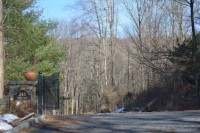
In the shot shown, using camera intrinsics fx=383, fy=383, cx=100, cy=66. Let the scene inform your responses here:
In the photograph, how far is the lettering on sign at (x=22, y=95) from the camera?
14.2 m

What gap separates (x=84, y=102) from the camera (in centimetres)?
5834

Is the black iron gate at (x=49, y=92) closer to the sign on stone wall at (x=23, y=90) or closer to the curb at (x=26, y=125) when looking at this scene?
the sign on stone wall at (x=23, y=90)

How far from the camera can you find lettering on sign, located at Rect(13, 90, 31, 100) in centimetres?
1416

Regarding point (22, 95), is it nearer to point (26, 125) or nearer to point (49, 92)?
point (49, 92)

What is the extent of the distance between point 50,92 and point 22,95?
1.04 m

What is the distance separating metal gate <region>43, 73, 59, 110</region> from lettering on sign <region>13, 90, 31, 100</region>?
65cm

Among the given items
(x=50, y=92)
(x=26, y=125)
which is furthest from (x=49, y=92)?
(x=26, y=125)

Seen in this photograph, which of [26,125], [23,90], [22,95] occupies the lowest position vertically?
[26,125]

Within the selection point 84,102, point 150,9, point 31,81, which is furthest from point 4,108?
point 84,102

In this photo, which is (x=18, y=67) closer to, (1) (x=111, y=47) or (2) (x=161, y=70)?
(2) (x=161, y=70)

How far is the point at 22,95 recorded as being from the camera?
561 inches

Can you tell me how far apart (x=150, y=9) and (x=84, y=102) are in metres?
18.7

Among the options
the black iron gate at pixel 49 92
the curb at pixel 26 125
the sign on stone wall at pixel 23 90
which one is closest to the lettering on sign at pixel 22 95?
the sign on stone wall at pixel 23 90

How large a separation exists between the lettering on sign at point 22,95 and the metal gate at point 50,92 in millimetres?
645
